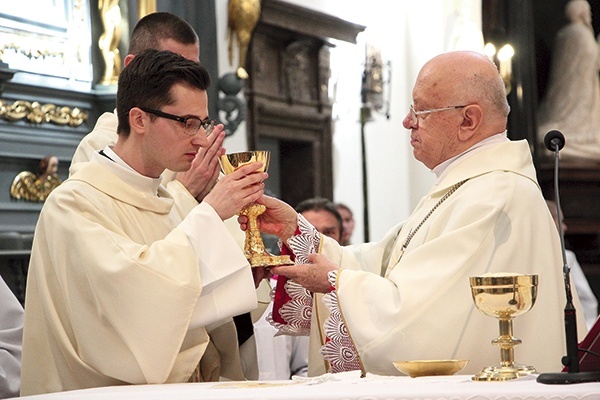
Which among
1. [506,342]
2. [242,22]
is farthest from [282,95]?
[506,342]

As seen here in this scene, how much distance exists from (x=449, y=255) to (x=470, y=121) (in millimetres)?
650

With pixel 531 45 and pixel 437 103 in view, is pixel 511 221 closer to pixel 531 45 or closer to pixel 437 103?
pixel 437 103

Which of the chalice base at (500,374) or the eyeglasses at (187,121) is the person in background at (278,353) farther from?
the chalice base at (500,374)

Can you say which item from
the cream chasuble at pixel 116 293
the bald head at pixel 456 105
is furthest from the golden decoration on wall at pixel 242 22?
the cream chasuble at pixel 116 293

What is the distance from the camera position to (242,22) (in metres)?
9.47

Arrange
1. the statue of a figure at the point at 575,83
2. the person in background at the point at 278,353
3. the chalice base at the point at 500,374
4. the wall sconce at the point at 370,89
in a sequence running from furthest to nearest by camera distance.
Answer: the statue of a figure at the point at 575,83
the wall sconce at the point at 370,89
the person in background at the point at 278,353
the chalice base at the point at 500,374

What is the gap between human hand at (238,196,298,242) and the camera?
4.59 m

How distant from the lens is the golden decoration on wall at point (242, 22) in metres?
9.47

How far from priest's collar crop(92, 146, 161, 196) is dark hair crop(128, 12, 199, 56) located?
1.20m

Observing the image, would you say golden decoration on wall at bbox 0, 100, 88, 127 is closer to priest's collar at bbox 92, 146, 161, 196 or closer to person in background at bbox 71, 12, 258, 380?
person in background at bbox 71, 12, 258, 380

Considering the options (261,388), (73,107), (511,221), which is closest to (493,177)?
(511,221)

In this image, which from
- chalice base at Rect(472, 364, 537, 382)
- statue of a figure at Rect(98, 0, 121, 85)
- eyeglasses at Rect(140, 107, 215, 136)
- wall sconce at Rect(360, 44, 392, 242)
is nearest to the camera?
chalice base at Rect(472, 364, 537, 382)

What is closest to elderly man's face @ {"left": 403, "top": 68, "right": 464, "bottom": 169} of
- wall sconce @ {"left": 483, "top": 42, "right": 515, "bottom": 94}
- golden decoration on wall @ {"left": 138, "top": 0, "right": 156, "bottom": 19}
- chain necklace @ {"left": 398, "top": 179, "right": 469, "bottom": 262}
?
chain necklace @ {"left": 398, "top": 179, "right": 469, "bottom": 262}

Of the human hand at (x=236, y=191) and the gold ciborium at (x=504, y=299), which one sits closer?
the gold ciborium at (x=504, y=299)
